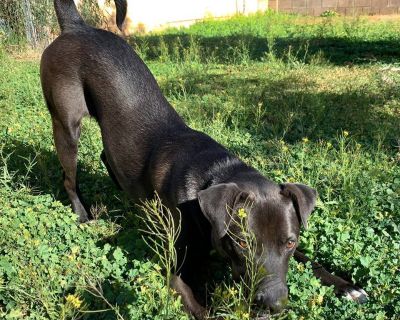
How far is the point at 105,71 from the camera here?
3.89 meters

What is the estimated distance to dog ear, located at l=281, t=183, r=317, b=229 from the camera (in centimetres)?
276

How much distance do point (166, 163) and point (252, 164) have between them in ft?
4.19

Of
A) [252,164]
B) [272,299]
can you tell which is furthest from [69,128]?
[272,299]

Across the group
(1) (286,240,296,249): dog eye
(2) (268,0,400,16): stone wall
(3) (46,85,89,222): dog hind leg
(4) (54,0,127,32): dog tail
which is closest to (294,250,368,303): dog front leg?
(1) (286,240,296,249): dog eye

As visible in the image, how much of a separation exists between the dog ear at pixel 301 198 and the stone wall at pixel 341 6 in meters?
14.6

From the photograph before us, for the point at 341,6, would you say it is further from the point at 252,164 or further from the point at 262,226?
the point at 262,226

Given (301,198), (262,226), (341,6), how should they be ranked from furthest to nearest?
(341,6) → (301,198) → (262,226)

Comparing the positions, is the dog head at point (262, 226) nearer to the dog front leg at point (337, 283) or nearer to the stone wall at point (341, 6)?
the dog front leg at point (337, 283)

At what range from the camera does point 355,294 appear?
296cm

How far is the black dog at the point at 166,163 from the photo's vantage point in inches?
104

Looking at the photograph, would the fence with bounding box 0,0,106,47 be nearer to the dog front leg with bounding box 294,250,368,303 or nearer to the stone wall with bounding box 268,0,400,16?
the dog front leg with bounding box 294,250,368,303

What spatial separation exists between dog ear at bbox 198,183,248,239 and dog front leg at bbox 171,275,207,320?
504 millimetres

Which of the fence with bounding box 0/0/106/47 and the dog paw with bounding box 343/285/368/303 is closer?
the dog paw with bounding box 343/285/368/303

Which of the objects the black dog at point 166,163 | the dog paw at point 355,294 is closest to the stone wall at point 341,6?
the black dog at point 166,163
